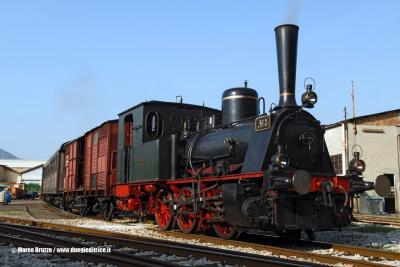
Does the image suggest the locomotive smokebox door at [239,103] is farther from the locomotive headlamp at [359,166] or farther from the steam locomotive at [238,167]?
the locomotive headlamp at [359,166]

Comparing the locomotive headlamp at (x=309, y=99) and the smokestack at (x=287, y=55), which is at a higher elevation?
the smokestack at (x=287, y=55)

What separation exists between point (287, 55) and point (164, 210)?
518cm

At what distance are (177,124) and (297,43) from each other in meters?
4.48

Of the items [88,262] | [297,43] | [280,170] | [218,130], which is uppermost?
[297,43]

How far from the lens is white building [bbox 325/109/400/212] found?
25.0m

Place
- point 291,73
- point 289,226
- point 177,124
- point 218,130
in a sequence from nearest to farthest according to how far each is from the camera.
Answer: point 289,226, point 291,73, point 218,130, point 177,124

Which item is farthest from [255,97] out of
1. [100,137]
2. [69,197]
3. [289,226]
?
[69,197]

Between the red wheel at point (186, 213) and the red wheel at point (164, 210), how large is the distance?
1.23 ft

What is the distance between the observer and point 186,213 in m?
10.4

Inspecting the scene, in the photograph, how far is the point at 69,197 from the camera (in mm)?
20500

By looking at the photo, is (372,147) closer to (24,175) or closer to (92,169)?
(92,169)

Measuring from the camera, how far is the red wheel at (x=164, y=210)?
445 inches

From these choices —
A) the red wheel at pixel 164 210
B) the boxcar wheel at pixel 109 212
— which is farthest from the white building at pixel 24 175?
the red wheel at pixel 164 210

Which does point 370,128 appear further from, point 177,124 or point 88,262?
point 88,262
